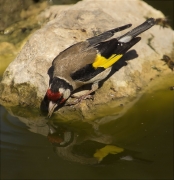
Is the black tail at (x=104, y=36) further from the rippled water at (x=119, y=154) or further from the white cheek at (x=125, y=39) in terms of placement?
the rippled water at (x=119, y=154)

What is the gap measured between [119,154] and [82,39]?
7.09 ft

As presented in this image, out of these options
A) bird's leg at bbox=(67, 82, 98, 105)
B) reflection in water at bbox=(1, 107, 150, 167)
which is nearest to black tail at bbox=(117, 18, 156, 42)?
bird's leg at bbox=(67, 82, 98, 105)

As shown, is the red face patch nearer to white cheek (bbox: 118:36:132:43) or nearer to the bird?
the bird

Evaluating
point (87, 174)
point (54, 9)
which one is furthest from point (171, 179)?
point (54, 9)

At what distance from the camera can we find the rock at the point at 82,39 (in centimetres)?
552

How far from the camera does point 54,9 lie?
7.45 m

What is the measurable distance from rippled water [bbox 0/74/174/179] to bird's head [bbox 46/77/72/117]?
0.31m

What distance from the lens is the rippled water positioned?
14.1 feet

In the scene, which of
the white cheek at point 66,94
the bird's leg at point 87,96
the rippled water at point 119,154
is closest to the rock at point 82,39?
the bird's leg at point 87,96

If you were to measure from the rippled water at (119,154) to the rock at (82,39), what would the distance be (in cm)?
27

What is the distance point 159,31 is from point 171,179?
329cm

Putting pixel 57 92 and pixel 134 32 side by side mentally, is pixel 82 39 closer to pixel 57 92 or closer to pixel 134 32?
pixel 134 32

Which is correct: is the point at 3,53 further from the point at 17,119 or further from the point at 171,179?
the point at 171,179

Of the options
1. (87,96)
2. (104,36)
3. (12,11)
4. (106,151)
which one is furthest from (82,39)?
(106,151)
